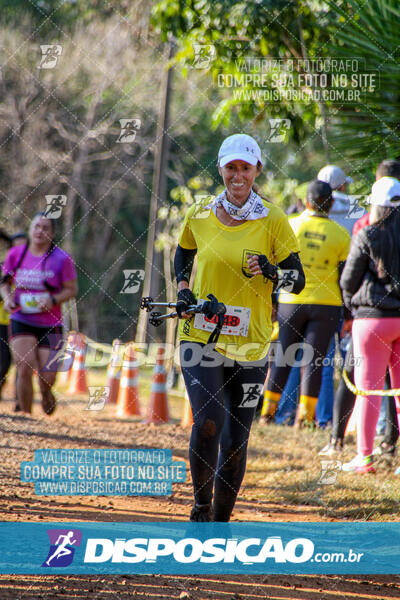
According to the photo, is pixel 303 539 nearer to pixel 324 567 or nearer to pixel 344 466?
pixel 324 567

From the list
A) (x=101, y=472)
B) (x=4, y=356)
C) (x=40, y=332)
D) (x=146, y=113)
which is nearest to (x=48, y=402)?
(x=40, y=332)

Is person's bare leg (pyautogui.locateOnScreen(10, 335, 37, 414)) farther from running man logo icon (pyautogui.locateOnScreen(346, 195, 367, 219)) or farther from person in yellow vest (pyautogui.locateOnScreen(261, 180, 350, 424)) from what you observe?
running man logo icon (pyautogui.locateOnScreen(346, 195, 367, 219))

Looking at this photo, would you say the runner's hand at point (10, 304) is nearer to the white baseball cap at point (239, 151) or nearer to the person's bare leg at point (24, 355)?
the person's bare leg at point (24, 355)

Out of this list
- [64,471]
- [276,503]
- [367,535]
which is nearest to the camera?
[367,535]

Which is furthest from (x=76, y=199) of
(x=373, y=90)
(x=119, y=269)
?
(x=373, y=90)

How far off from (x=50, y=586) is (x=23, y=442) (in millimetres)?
3146

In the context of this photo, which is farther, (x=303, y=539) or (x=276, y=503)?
(x=276, y=503)

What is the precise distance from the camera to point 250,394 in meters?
3.91

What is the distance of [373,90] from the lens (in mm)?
7059

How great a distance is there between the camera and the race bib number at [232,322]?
3852 mm

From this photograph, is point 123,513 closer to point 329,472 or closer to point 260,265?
point 329,472

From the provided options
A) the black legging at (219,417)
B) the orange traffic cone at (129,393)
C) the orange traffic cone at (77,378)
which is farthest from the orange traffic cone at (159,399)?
the black legging at (219,417)

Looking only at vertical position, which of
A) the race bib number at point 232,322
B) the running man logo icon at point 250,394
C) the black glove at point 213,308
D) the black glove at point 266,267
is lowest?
the running man logo icon at point 250,394

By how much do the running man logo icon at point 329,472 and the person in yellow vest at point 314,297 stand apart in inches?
50.9
